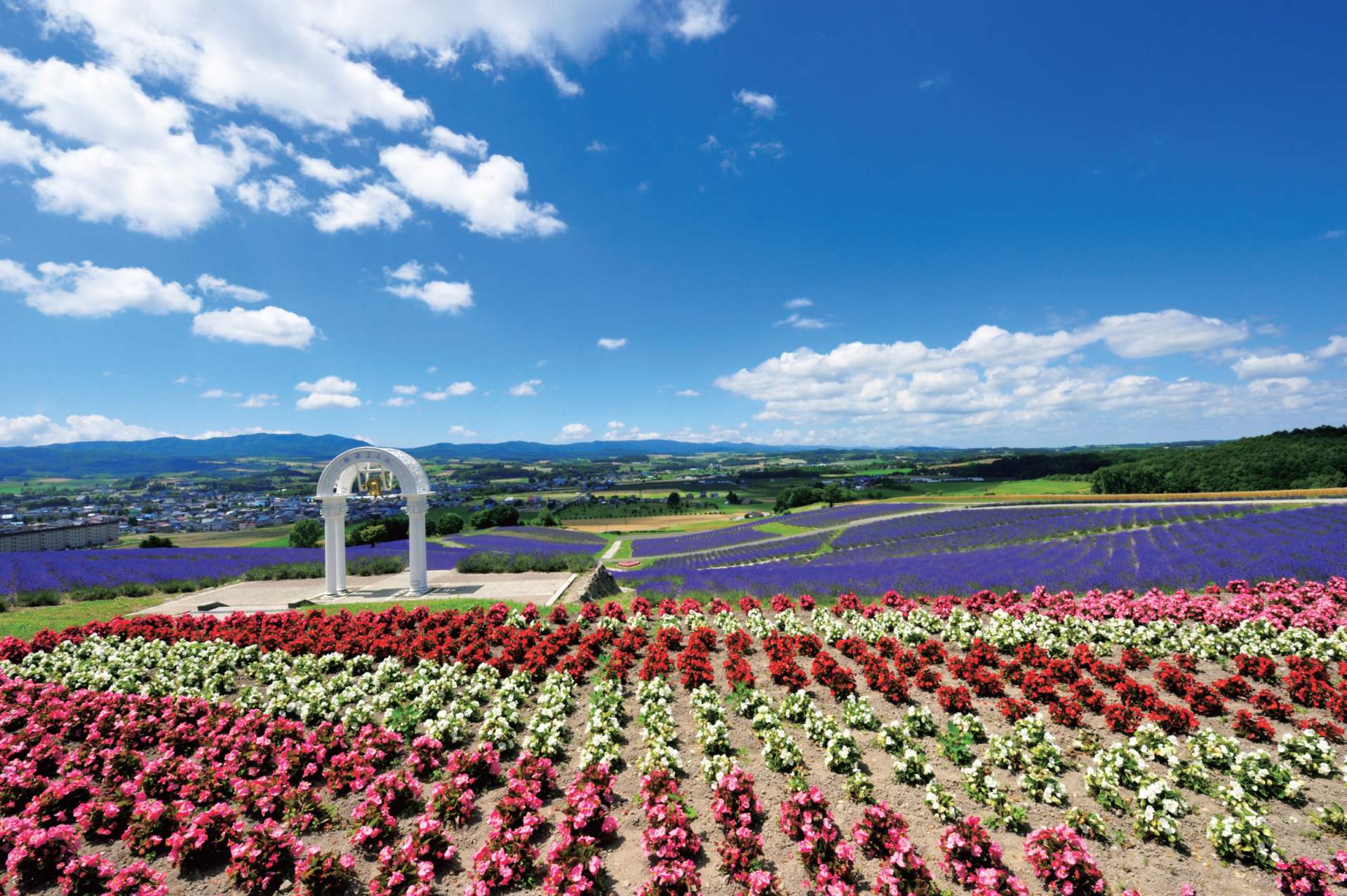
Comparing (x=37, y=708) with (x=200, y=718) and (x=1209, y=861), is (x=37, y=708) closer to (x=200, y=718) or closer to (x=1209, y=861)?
(x=200, y=718)

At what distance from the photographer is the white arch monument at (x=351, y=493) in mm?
17859

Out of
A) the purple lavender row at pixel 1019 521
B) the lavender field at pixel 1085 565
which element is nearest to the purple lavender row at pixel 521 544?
the lavender field at pixel 1085 565

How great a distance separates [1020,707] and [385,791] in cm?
826

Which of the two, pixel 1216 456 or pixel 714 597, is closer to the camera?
pixel 714 597

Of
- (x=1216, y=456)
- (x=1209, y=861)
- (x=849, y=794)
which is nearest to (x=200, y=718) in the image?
(x=849, y=794)

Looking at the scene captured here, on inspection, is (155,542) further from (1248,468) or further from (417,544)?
(1248,468)

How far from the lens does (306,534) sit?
1377 inches

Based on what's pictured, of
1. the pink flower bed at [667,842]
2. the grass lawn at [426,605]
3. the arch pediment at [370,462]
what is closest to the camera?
the pink flower bed at [667,842]

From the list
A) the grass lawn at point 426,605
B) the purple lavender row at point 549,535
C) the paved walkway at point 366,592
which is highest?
the grass lawn at point 426,605

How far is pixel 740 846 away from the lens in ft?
15.8

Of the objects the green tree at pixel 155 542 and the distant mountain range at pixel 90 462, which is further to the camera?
the distant mountain range at pixel 90 462

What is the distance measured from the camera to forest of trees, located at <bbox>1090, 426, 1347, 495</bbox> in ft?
166

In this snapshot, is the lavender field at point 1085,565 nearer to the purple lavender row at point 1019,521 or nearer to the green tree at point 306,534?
the purple lavender row at point 1019,521

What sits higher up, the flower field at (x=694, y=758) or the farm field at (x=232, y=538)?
the flower field at (x=694, y=758)
